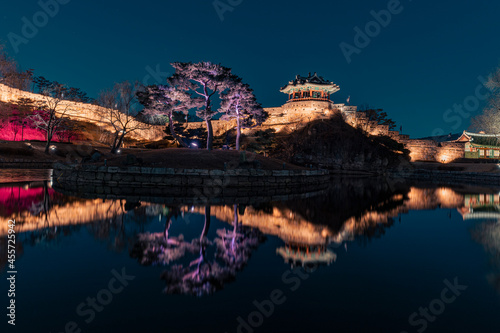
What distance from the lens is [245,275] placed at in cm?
493

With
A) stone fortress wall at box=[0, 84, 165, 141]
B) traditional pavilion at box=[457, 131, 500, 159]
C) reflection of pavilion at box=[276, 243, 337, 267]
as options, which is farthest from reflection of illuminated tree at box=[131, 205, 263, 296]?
traditional pavilion at box=[457, 131, 500, 159]

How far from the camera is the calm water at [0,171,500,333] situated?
3.50m

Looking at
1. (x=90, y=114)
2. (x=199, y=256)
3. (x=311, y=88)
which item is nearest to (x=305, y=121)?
(x=311, y=88)

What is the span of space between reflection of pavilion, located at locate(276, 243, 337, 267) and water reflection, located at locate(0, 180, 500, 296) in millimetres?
21

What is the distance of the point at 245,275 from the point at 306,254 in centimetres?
184

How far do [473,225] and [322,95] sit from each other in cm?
5973

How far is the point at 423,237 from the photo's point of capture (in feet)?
Result: 27.1

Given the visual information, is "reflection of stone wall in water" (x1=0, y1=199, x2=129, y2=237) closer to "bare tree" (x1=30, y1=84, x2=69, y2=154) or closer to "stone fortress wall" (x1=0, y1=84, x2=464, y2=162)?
"bare tree" (x1=30, y1=84, x2=69, y2=154)

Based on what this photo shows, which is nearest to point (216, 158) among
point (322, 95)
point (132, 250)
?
point (132, 250)

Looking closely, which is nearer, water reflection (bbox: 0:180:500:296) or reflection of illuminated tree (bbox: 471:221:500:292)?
reflection of illuminated tree (bbox: 471:221:500:292)

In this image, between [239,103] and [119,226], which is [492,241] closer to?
[119,226]

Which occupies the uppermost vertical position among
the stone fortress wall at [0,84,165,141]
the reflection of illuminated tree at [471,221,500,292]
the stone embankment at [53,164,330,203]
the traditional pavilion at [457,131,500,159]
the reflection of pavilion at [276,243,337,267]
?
the stone fortress wall at [0,84,165,141]

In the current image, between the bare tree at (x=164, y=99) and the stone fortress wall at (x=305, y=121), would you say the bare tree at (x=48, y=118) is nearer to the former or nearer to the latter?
the stone fortress wall at (x=305, y=121)

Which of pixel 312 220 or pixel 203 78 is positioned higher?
pixel 203 78
